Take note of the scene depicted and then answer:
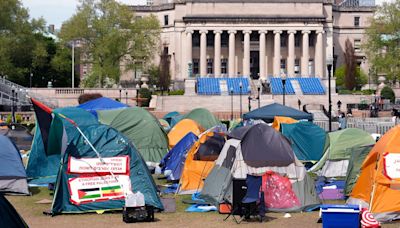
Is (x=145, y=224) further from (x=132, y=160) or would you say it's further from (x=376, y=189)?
(x=376, y=189)

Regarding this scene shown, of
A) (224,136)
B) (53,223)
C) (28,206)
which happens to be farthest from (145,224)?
(224,136)

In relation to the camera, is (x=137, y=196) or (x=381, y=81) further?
(x=381, y=81)

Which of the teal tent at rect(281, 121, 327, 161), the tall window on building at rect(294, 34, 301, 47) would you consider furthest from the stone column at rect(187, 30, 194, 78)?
the teal tent at rect(281, 121, 327, 161)

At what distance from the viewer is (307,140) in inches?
1230

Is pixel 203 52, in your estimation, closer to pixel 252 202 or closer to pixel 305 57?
pixel 305 57

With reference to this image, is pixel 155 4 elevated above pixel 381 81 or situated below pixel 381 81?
above

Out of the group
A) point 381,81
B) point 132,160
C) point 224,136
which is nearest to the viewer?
point 132,160

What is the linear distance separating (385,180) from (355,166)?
3006 millimetres

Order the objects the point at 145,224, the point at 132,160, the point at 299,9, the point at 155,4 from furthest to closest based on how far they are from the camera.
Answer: the point at 155,4, the point at 299,9, the point at 132,160, the point at 145,224

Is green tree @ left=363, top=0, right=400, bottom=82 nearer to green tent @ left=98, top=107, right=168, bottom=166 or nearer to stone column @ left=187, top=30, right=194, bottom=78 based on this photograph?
stone column @ left=187, top=30, right=194, bottom=78

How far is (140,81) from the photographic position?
89.3 m

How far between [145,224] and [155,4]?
306 feet

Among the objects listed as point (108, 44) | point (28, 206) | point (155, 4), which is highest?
point (155, 4)

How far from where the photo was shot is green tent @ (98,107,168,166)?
30.3 meters
